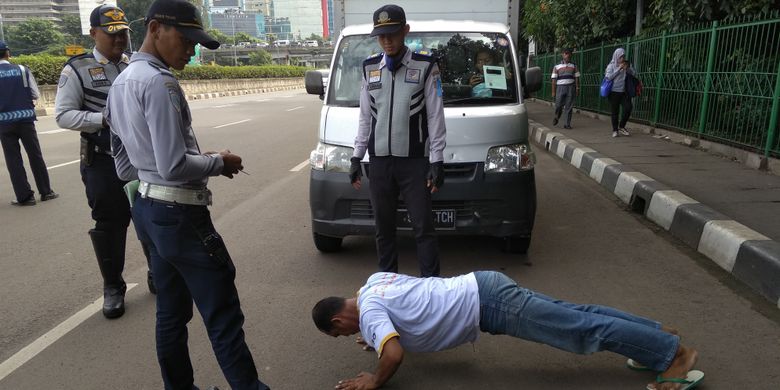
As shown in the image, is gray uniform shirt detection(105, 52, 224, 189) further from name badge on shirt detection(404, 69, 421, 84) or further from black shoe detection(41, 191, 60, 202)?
black shoe detection(41, 191, 60, 202)

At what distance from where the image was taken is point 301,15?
374 ft

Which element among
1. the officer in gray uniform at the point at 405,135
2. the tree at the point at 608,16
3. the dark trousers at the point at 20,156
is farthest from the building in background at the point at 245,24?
the officer in gray uniform at the point at 405,135

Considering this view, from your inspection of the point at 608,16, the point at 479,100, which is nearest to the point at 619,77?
the point at 608,16

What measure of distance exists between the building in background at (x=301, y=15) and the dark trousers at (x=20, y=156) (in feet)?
360

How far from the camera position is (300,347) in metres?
3.13

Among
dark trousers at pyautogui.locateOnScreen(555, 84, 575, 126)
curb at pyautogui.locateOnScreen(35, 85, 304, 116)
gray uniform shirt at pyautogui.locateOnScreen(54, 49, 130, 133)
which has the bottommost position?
curb at pyautogui.locateOnScreen(35, 85, 304, 116)

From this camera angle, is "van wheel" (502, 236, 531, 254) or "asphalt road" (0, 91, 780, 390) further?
"van wheel" (502, 236, 531, 254)

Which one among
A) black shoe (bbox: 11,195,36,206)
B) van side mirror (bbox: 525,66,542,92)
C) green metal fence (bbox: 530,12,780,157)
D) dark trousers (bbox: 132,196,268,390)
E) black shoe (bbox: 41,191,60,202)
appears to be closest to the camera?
dark trousers (bbox: 132,196,268,390)

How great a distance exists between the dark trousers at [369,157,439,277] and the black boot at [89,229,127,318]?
5.55 ft

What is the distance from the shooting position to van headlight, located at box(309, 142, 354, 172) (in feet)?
13.7

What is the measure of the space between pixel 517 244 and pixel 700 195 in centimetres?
246

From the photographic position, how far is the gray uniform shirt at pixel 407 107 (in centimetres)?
332

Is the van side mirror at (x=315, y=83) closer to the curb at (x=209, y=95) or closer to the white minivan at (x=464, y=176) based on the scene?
the white minivan at (x=464, y=176)

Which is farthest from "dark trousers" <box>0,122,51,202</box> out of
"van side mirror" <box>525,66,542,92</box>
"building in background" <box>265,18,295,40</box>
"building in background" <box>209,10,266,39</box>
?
"building in background" <box>265,18,295,40</box>
